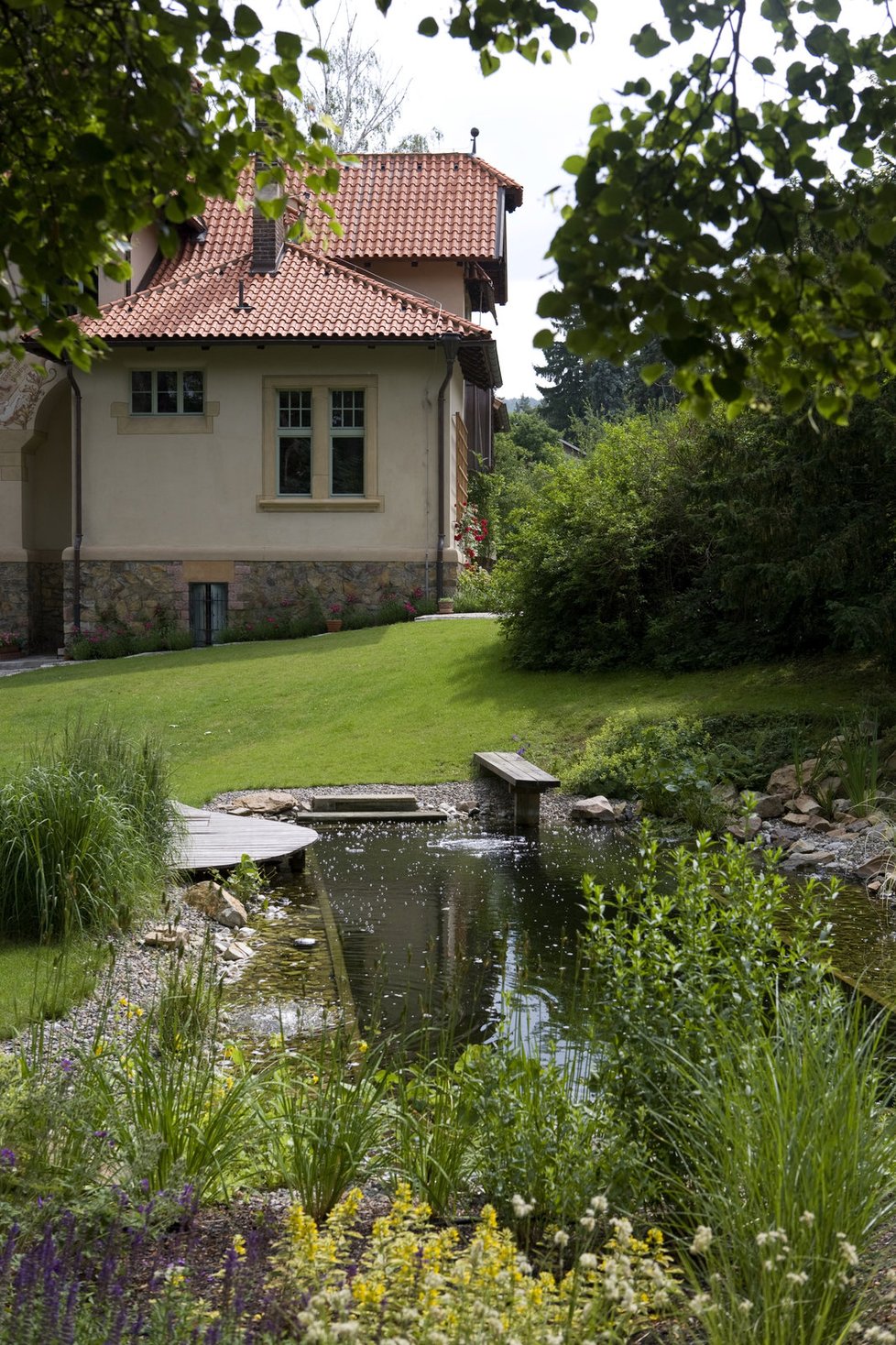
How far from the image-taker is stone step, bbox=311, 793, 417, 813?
12164 millimetres

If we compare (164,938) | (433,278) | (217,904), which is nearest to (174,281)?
(433,278)

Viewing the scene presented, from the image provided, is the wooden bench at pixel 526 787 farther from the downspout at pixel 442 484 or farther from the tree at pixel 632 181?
the downspout at pixel 442 484

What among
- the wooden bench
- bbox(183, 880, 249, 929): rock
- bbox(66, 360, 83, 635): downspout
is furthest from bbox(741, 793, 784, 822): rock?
bbox(66, 360, 83, 635): downspout

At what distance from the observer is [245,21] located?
9.85 feet

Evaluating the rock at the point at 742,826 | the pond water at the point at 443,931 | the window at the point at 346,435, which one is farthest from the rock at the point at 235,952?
the window at the point at 346,435

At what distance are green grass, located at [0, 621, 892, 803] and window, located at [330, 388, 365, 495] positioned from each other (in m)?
4.93

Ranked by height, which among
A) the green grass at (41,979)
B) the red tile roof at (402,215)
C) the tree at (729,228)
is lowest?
the green grass at (41,979)

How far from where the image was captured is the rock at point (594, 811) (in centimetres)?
1196

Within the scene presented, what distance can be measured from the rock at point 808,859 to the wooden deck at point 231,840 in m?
3.53

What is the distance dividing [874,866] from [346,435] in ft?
51.2

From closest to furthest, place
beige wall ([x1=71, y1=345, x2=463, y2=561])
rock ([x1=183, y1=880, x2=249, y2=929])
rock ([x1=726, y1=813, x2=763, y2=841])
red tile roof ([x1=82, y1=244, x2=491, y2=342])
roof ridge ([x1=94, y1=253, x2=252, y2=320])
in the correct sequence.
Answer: rock ([x1=183, y1=880, x2=249, y2=929]) → rock ([x1=726, y1=813, x2=763, y2=841]) → red tile roof ([x1=82, y1=244, x2=491, y2=342]) → beige wall ([x1=71, y1=345, x2=463, y2=561]) → roof ridge ([x1=94, y1=253, x2=252, y2=320])

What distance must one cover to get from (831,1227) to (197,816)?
7.68 metres

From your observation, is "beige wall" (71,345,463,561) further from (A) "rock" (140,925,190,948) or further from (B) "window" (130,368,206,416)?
(A) "rock" (140,925,190,948)

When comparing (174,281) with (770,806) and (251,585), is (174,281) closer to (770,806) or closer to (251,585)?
(251,585)
